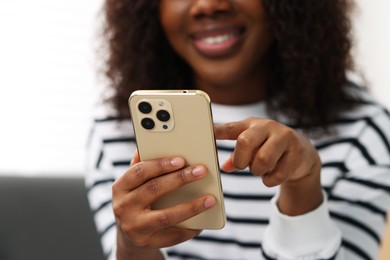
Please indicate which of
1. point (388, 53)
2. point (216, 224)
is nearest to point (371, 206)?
point (216, 224)

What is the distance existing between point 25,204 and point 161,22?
33 cm

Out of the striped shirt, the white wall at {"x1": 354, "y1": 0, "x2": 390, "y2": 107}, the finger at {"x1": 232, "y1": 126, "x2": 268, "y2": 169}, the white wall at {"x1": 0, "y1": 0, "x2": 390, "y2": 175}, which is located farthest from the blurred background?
the finger at {"x1": 232, "y1": 126, "x2": 268, "y2": 169}

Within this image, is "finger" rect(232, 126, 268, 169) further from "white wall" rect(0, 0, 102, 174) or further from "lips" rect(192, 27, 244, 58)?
"white wall" rect(0, 0, 102, 174)

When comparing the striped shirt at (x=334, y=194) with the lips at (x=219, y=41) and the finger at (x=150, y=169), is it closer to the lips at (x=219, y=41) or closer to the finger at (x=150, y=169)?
the lips at (x=219, y=41)

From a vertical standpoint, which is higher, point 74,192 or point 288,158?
point 288,158

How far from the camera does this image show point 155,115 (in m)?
0.50

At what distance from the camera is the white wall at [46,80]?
3.87ft

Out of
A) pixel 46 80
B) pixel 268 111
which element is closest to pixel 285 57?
pixel 268 111

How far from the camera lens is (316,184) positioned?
0.61m

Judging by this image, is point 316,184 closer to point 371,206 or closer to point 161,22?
point 371,206

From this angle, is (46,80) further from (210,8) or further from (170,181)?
(170,181)

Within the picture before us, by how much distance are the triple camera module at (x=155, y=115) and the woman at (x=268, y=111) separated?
0.18m

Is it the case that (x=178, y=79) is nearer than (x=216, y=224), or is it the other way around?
(x=216, y=224)

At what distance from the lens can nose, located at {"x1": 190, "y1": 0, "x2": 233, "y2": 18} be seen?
725 mm
